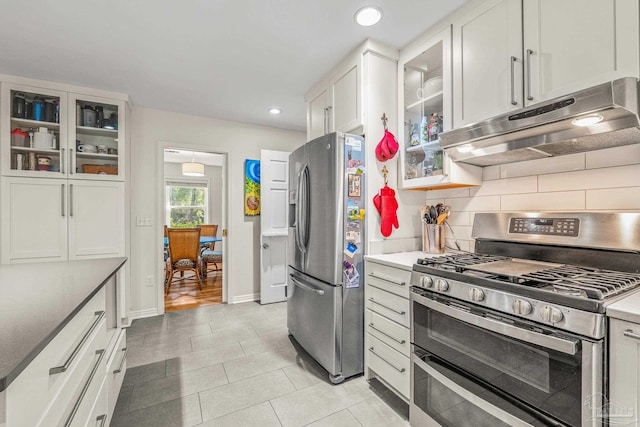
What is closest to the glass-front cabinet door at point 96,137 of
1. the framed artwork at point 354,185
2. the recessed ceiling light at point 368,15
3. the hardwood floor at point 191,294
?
Result: the hardwood floor at point 191,294

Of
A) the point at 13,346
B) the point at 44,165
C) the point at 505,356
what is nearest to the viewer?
the point at 13,346

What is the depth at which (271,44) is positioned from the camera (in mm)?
2123

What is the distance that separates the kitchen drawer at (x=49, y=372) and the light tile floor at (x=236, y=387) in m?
0.84

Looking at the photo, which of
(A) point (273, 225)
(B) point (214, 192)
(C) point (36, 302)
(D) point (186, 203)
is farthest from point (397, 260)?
(D) point (186, 203)

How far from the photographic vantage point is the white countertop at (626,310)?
2.70 feet

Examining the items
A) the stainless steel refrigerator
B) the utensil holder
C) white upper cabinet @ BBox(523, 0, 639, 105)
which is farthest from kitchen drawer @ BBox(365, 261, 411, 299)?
white upper cabinet @ BBox(523, 0, 639, 105)

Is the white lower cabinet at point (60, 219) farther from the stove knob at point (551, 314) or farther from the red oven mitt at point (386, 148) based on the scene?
the stove knob at point (551, 314)

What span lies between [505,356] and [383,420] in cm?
89

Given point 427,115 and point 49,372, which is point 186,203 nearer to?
point 427,115

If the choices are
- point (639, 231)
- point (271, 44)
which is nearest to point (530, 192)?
point (639, 231)

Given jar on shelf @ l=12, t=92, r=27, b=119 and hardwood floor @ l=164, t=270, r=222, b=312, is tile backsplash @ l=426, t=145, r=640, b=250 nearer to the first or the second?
hardwood floor @ l=164, t=270, r=222, b=312

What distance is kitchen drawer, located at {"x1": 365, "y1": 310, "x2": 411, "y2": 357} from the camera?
65.4 inches

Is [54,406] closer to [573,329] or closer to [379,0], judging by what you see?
[573,329]

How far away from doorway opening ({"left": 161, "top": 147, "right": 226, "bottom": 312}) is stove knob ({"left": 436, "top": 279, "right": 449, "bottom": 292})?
3625 millimetres
